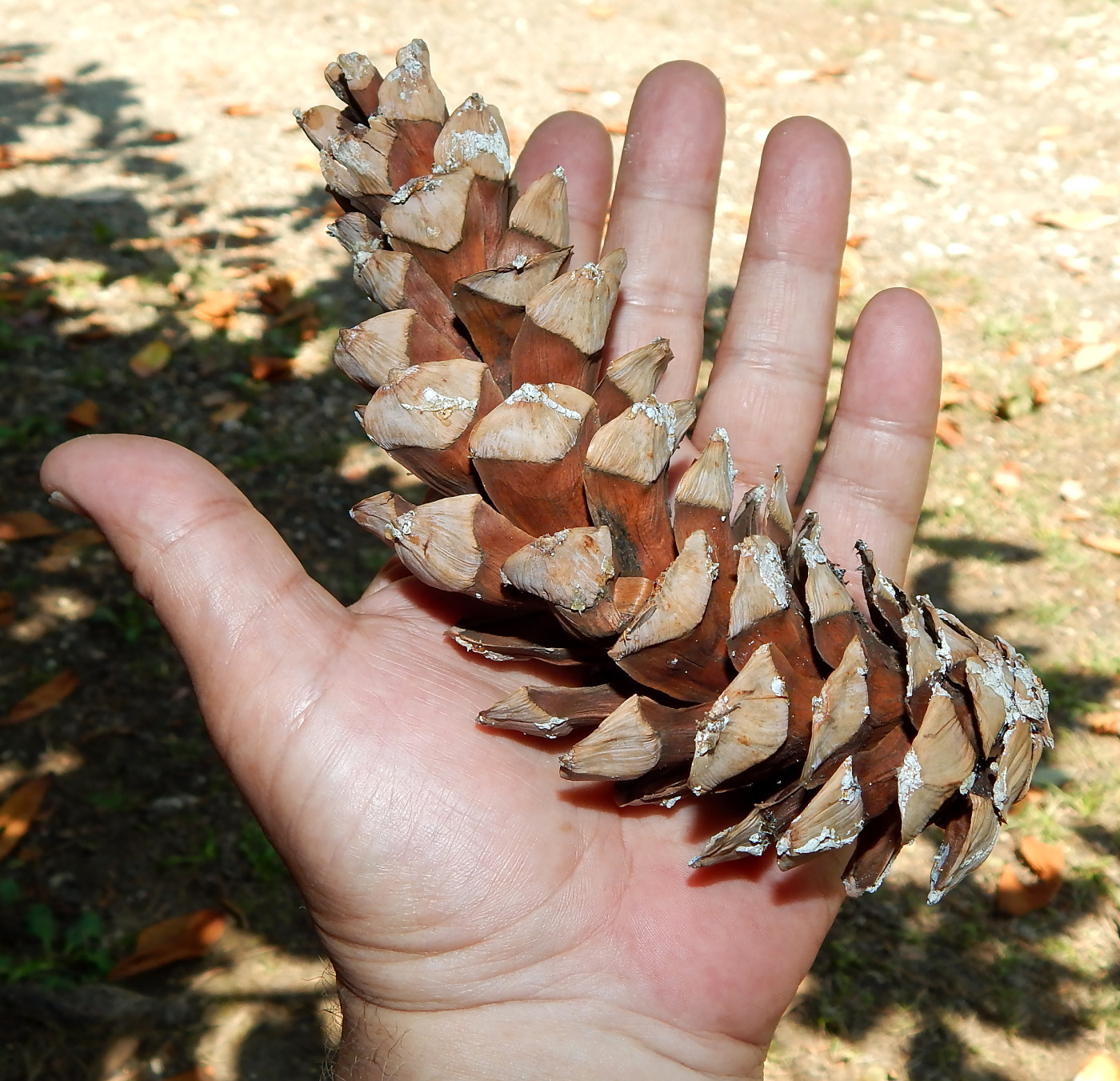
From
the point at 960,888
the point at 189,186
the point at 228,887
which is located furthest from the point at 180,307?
the point at 960,888

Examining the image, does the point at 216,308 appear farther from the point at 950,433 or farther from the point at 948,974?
the point at 948,974

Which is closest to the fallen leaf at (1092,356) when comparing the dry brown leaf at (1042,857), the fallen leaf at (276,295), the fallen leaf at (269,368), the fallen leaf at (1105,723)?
the fallen leaf at (1105,723)

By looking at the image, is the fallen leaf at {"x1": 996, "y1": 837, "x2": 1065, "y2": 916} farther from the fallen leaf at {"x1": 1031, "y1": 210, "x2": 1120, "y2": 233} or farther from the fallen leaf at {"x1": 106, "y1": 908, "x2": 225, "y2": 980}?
the fallen leaf at {"x1": 1031, "y1": 210, "x2": 1120, "y2": 233}

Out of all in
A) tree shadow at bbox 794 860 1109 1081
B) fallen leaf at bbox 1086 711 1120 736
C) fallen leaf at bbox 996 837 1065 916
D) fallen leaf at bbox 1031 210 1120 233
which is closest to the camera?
tree shadow at bbox 794 860 1109 1081

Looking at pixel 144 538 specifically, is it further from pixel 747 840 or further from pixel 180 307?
pixel 180 307

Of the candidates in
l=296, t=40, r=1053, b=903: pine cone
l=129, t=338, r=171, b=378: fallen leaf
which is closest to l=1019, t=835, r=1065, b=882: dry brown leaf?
l=296, t=40, r=1053, b=903: pine cone

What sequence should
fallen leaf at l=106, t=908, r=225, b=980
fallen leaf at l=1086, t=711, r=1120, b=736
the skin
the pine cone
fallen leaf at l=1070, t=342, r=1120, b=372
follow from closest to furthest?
the pine cone
the skin
fallen leaf at l=106, t=908, r=225, b=980
fallen leaf at l=1086, t=711, r=1120, b=736
fallen leaf at l=1070, t=342, r=1120, b=372
